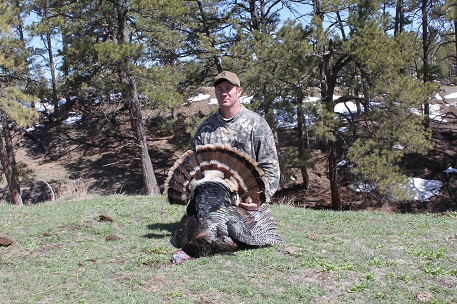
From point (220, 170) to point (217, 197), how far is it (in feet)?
1.14

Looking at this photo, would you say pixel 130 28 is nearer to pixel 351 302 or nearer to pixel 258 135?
pixel 258 135

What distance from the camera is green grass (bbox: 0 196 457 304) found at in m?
4.62

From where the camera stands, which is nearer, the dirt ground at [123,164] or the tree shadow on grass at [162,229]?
the tree shadow on grass at [162,229]

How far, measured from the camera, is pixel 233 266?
5.40 m

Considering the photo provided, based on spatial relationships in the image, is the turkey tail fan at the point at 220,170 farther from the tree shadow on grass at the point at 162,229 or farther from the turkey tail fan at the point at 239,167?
the tree shadow on grass at the point at 162,229

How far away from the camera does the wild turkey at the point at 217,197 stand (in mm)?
5719

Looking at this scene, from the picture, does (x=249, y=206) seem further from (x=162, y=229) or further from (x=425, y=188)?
(x=425, y=188)

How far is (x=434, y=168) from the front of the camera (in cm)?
2417

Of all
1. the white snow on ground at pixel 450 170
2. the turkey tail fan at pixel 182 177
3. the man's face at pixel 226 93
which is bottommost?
the white snow on ground at pixel 450 170

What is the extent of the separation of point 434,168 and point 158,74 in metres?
14.5

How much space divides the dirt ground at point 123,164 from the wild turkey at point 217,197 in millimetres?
12582

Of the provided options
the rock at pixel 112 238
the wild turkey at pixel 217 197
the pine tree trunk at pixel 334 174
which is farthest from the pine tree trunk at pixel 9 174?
the wild turkey at pixel 217 197

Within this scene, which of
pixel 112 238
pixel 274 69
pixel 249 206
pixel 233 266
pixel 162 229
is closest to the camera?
pixel 233 266

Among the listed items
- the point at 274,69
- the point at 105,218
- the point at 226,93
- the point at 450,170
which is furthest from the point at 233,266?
the point at 450,170
